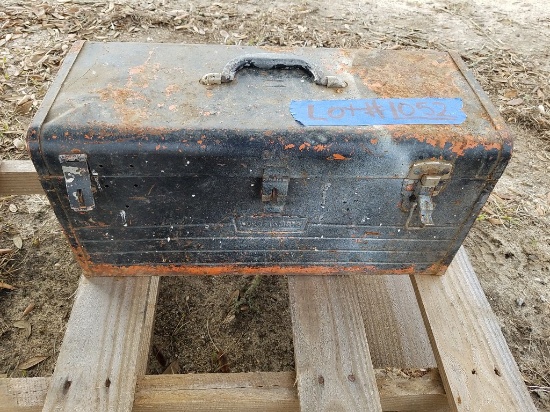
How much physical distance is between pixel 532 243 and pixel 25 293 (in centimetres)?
258

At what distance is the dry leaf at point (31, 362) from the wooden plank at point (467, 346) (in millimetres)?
1521

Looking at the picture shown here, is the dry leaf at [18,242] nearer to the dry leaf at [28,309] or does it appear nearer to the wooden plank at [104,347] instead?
the dry leaf at [28,309]

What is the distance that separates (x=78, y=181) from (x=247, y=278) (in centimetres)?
112

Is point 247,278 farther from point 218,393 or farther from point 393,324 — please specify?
point 218,393

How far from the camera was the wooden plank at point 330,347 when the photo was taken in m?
1.33

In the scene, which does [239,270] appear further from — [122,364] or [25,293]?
[25,293]

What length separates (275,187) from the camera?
1.35 metres

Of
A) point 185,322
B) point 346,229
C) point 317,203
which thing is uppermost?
point 317,203

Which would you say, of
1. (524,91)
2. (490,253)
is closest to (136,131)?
(490,253)

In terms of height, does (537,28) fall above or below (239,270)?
below

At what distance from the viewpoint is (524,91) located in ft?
11.6

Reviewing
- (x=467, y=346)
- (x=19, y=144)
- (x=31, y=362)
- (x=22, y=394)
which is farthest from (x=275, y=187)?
(x=19, y=144)

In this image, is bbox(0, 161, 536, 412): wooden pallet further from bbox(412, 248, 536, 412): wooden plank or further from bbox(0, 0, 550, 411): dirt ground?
bbox(0, 0, 550, 411): dirt ground

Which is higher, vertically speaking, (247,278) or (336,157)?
(336,157)
